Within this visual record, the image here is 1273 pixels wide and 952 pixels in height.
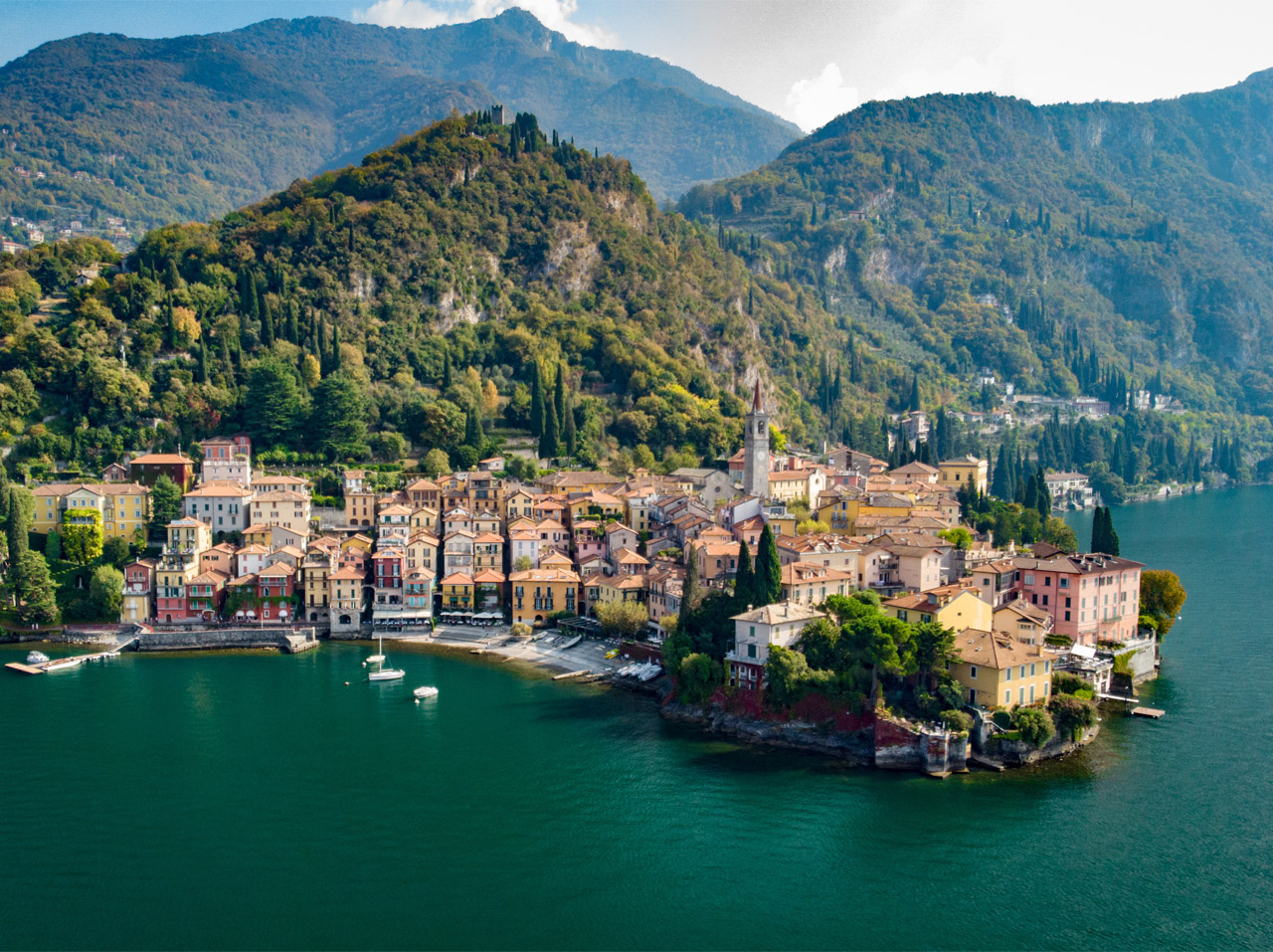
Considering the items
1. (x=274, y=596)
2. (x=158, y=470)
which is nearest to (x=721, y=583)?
(x=274, y=596)

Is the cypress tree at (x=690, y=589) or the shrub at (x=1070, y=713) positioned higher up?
the cypress tree at (x=690, y=589)

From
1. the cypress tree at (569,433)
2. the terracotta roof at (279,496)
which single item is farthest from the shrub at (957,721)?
the cypress tree at (569,433)

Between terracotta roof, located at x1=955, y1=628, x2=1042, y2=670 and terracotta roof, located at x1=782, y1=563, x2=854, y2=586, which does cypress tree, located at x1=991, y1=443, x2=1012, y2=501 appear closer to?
terracotta roof, located at x1=782, y1=563, x2=854, y2=586

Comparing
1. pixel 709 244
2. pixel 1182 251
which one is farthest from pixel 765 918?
pixel 1182 251

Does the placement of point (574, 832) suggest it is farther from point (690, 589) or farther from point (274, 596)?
point (274, 596)

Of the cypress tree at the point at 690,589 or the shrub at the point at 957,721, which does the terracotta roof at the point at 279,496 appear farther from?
the shrub at the point at 957,721

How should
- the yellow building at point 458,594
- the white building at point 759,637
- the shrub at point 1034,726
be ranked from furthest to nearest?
the yellow building at point 458,594 → the white building at point 759,637 → the shrub at point 1034,726
